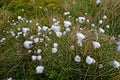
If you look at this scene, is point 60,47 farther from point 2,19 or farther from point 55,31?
point 2,19

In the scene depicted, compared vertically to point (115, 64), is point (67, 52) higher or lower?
higher

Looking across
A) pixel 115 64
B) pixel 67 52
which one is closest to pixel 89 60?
pixel 115 64

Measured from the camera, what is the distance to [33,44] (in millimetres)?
4238

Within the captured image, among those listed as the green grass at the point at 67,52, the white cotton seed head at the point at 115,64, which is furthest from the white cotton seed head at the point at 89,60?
the white cotton seed head at the point at 115,64

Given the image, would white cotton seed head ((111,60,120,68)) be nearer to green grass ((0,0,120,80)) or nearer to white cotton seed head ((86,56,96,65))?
green grass ((0,0,120,80))

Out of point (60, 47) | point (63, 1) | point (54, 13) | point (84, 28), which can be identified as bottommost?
point (60, 47)

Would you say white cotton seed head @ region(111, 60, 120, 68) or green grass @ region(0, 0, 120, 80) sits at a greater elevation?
green grass @ region(0, 0, 120, 80)

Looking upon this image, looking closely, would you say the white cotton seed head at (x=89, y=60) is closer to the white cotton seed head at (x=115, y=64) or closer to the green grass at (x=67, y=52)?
the green grass at (x=67, y=52)

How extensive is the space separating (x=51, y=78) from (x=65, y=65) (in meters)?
0.22

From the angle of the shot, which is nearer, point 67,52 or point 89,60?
point 89,60

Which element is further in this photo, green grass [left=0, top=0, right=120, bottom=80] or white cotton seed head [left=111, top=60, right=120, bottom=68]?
green grass [left=0, top=0, right=120, bottom=80]

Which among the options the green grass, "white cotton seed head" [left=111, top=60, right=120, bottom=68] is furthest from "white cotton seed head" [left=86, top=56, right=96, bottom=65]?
"white cotton seed head" [left=111, top=60, right=120, bottom=68]

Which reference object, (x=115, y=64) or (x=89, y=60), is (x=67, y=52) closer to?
(x=89, y=60)

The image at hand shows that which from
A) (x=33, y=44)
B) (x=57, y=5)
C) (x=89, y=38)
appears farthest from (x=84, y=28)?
(x=57, y=5)
